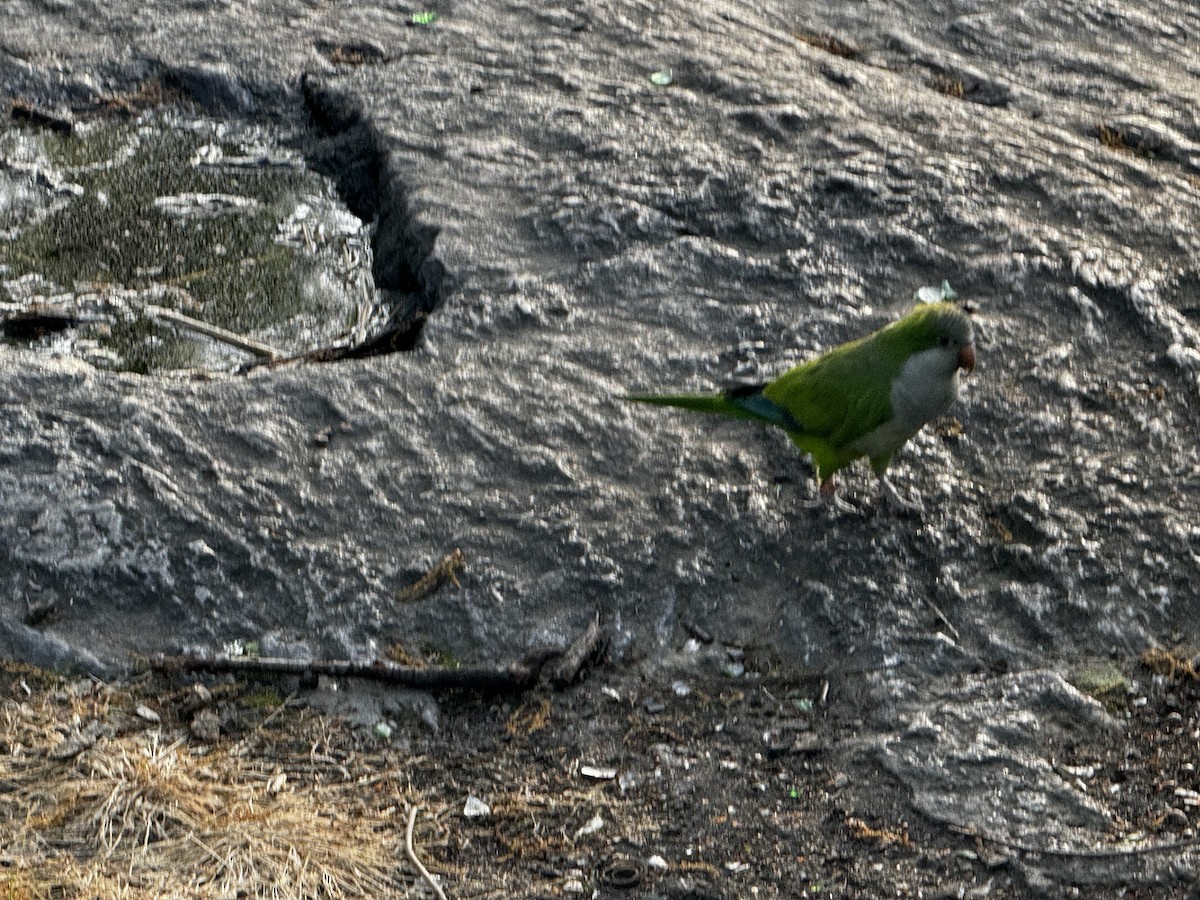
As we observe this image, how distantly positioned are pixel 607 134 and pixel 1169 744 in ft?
11.5

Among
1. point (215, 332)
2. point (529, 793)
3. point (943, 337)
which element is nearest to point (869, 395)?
point (943, 337)

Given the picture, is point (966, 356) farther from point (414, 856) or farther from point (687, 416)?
point (414, 856)

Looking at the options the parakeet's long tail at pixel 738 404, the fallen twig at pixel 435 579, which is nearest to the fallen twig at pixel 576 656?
the fallen twig at pixel 435 579

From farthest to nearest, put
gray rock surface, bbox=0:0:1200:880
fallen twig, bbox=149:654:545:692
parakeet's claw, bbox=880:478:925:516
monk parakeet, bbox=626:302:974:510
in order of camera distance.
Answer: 1. parakeet's claw, bbox=880:478:925:516
2. monk parakeet, bbox=626:302:974:510
3. gray rock surface, bbox=0:0:1200:880
4. fallen twig, bbox=149:654:545:692

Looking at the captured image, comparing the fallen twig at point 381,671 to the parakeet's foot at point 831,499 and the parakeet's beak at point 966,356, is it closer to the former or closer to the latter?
the parakeet's foot at point 831,499

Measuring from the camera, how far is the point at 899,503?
4.02 m

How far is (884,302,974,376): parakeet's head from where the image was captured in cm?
390

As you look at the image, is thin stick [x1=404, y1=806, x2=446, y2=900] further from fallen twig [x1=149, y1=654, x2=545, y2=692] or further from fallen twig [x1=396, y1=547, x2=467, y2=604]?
fallen twig [x1=396, y1=547, x2=467, y2=604]

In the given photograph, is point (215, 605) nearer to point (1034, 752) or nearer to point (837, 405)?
point (837, 405)

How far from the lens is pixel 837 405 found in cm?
395

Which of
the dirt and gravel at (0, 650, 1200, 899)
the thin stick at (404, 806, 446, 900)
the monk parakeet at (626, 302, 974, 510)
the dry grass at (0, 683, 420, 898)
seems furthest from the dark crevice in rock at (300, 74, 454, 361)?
the thin stick at (404, 806, 446, 900)

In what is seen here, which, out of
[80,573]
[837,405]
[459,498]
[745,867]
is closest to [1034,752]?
[745,867]

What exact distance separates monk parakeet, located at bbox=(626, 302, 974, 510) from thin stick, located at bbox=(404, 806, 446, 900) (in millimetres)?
1528

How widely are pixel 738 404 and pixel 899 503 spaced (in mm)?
554
